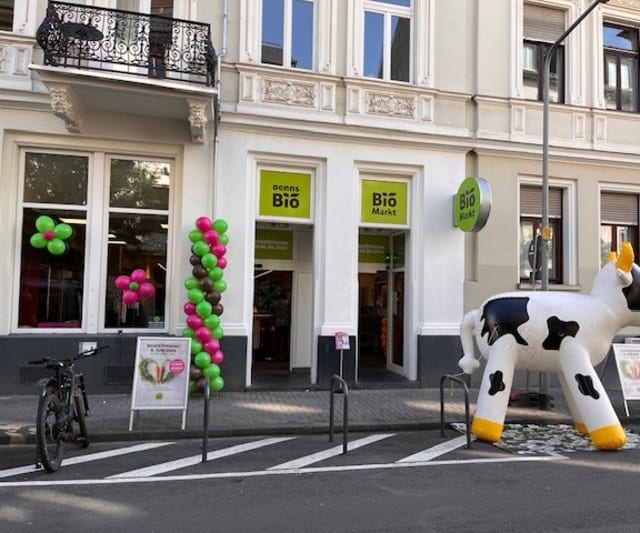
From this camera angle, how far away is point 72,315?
10094mm

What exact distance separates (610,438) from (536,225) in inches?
256

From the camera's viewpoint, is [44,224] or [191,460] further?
[44,224]

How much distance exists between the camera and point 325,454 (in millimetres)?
6617

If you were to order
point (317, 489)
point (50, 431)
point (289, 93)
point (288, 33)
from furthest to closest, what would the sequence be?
point (288, 33) < point (289, 93) < point (50, 431) < point (317, 489)

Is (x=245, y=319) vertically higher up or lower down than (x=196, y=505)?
higher up

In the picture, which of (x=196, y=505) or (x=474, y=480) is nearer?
(x=196, y=505)

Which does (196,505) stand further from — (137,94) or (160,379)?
(137,94)

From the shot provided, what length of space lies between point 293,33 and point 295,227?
12.7ft

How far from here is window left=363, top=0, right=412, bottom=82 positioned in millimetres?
11594

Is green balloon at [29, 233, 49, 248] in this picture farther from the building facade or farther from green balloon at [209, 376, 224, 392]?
green balloon at [209, 376, 224, 392]

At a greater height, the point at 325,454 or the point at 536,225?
the point at 536,225

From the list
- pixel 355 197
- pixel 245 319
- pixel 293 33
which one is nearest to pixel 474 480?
pixel 245 319

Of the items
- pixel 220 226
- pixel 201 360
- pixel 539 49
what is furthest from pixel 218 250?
pixel 539 49

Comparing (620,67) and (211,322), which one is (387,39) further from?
(211,322)
